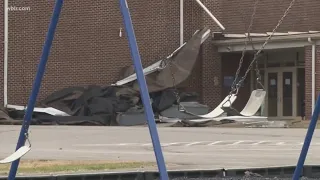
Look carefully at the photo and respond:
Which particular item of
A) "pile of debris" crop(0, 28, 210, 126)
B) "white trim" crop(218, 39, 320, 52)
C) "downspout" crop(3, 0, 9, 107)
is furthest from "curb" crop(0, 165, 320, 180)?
"downspout" crop(3, 0, 9, 107)

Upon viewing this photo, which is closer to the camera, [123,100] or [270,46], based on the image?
[123,100]

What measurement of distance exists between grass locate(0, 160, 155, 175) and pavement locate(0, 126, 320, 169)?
27.9 inches

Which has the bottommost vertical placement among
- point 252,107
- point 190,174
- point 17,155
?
point 252,107

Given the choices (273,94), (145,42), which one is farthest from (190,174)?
(273,94)

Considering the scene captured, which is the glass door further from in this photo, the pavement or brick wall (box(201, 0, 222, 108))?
the pavement

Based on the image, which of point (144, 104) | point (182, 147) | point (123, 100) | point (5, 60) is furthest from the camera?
point (5, 60)

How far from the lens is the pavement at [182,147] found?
11.2 m

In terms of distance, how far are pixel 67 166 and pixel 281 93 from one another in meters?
21.9

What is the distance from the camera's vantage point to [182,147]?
1421cm

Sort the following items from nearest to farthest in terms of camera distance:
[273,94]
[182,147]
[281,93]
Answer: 1. [182,147]
2. [281,93]
3. [273,94]

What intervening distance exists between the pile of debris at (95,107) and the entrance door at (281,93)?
5.50m

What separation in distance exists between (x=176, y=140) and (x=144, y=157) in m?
4.50

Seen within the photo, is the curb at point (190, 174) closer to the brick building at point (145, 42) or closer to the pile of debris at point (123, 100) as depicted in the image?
the pile of debris at point (123, 100)

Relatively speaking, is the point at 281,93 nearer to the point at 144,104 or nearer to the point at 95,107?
the point at 95,107
